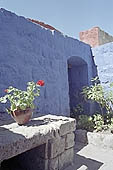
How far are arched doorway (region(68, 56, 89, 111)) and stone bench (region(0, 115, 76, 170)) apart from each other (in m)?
2.54

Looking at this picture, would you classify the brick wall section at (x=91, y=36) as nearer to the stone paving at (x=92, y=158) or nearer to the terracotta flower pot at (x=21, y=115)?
the stone paving at (x=92, y=158)

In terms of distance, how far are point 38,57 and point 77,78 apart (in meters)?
1.98

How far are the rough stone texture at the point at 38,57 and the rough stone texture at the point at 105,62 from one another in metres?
0.50

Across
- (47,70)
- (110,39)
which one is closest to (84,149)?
(47,70)

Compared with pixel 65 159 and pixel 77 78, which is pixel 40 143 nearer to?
pixel 65 159

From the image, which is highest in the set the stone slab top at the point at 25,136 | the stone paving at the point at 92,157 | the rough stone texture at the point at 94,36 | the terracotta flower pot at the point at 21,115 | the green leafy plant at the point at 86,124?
the rough stone texture at the point at 94,36

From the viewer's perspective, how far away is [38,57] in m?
3.10

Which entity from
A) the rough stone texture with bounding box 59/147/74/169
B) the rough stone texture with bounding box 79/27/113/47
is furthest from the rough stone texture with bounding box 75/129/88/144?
the rough stone texture with bounding box 79/27/113/47

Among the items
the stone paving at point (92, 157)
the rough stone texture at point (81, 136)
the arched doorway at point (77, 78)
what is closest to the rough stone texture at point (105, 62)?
the arched doorway at point (77, 78)

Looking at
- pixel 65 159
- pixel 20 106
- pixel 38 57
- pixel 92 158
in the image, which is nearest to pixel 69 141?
pixel 65 159

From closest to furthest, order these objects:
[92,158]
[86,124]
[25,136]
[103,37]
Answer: [25,136] → [92,158] → [86,124] → [103,37]

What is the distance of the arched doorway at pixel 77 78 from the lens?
177 inches

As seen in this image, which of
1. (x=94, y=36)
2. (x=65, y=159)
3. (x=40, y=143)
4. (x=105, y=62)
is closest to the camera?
(x=40, y=143)

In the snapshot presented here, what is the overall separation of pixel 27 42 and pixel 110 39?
4.37m
